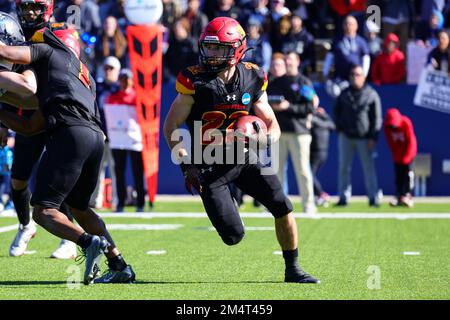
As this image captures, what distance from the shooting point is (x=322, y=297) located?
628cm

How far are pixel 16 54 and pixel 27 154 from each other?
1.88 m

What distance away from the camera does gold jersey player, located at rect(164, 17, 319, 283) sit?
22.7ft

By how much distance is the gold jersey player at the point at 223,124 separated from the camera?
6910mm

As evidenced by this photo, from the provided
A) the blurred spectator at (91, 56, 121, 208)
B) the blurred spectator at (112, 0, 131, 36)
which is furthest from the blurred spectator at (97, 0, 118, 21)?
the blurred spectator at (91, 56, 121, 208)

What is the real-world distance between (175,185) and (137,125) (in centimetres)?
314

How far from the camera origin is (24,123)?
706cm

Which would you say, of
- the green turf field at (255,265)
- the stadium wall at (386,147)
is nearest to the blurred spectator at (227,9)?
the stadium wall at (386,147)

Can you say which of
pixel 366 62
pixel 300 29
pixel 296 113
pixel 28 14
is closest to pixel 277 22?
pixel 300 29

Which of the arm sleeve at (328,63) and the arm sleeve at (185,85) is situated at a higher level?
the arm sleeve at (185,85)

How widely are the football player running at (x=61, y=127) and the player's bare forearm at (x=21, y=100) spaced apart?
0.05ft

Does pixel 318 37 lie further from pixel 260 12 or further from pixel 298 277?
pixel 298 277

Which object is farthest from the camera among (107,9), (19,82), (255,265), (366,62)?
(107,9)

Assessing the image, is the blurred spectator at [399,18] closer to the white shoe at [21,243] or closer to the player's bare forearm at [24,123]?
the white shoe at [21,243]
